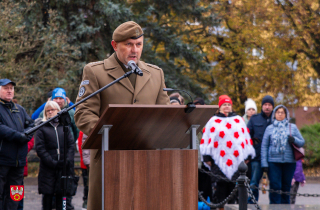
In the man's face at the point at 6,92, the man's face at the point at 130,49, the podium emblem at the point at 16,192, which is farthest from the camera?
the man's face at the point at 6,92

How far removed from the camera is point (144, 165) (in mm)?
3066

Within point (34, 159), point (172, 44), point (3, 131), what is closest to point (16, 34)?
point (34, 159)

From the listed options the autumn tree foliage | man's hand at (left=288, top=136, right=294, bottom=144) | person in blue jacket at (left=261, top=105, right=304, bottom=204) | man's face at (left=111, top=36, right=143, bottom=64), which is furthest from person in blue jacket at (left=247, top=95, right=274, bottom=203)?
the autumn tree foliage

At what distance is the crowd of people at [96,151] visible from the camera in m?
3.65

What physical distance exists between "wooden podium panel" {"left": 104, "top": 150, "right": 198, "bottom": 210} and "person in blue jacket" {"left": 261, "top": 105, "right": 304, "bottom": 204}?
6036 mm

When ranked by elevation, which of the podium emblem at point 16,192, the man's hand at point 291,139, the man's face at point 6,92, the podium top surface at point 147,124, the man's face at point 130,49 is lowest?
the podium emblem at point 16,192

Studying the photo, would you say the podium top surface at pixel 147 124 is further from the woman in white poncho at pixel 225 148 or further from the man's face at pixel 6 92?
the woman in white poncho at pixel 225 148

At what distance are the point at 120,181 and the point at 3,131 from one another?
15.2ft

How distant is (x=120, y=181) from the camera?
3.03 m

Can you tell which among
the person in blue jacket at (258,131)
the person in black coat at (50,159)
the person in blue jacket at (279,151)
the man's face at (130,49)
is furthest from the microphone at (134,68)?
the person in blue jacket at (258,131)

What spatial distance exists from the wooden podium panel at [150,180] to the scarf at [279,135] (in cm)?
607

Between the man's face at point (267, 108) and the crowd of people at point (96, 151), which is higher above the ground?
the man's face at point (267, 108)

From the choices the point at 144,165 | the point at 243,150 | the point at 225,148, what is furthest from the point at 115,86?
the point at 243,150

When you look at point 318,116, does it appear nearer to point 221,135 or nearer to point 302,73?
point 302,73
